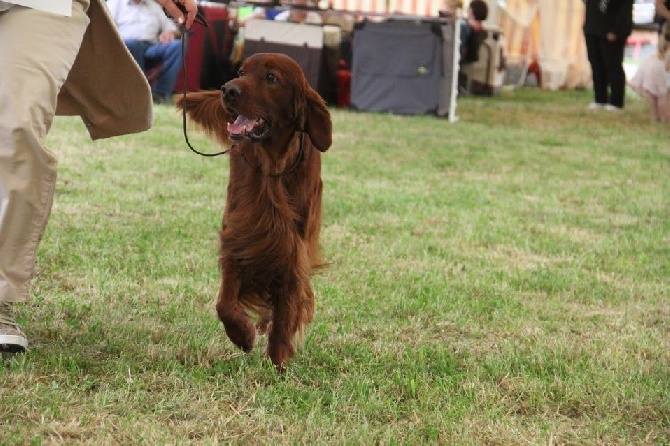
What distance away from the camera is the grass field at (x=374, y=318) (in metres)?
2.75

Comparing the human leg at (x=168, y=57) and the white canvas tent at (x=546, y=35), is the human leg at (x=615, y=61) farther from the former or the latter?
the human leg at (x=168, y=57)

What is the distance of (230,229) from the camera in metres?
3.29

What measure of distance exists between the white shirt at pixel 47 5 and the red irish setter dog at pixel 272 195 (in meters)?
0.49

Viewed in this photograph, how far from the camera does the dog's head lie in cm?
312

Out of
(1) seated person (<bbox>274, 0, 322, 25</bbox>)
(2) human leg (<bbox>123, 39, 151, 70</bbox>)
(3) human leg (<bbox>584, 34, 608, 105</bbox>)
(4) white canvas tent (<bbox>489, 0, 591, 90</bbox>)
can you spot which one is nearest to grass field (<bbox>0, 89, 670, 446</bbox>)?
(2) human leg (<bbox>123, 39, 151, 70</bbox>)

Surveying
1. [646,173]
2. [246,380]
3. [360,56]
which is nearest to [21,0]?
[246,380]

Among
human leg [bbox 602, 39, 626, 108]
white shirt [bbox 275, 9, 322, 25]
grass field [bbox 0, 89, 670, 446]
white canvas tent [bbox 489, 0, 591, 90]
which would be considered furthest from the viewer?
white canvas tent [bbox 489, 0, 591, 90]

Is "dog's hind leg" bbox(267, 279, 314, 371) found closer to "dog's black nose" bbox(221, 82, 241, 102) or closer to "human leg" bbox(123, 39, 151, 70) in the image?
"dog's black nose" bbox(221, 82, 241, 102)

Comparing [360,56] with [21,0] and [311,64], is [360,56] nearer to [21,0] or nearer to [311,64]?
[311,64]

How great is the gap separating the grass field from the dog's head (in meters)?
0.70

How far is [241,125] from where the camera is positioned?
315 centimetres

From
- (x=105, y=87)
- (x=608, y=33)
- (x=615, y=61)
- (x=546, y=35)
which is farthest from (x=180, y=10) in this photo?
(x=546, y=35)

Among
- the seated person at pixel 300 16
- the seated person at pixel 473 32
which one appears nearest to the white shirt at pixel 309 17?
the seated person at pixel 300 16

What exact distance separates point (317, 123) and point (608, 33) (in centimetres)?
1100
